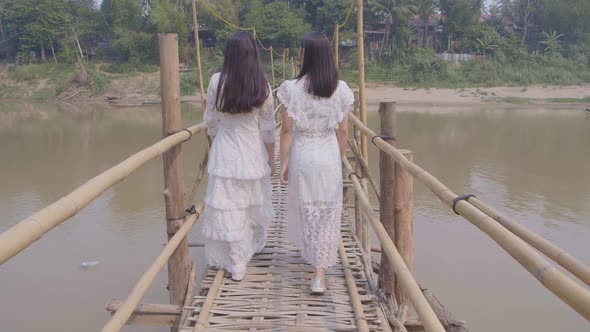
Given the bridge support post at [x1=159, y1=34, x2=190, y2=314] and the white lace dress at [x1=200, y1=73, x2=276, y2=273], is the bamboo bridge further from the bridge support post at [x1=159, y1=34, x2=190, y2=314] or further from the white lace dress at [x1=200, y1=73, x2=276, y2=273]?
the white lace dress at [x1=200, y1=73, x2=276, y2=273]

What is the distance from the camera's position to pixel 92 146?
1211cm

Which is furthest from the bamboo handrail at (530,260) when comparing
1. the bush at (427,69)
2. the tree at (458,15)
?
the tree at (458,15)

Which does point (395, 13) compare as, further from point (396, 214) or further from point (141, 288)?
point (141, 288)

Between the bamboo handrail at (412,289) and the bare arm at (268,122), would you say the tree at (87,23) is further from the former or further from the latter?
the bamboo handrail at (412,289)

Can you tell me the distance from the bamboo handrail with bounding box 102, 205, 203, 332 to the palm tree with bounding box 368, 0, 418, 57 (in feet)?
79.8

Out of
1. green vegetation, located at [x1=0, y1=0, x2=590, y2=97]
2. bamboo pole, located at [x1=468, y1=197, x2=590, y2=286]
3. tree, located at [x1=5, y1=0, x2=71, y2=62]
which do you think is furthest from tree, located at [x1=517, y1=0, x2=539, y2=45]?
bamboo pole, located at [x1=468, y1=197, x2=590, y2=286]

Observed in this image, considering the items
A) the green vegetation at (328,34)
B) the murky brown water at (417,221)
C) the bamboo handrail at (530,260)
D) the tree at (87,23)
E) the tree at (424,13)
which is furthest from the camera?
the tree at (87,23)

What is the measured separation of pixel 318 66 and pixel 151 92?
2428 centimetres

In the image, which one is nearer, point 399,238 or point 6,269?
point 399,238

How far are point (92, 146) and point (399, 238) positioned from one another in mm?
11003

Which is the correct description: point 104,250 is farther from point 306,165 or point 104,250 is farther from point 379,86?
point 379,86

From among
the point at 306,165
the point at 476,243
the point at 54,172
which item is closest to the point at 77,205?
the point at 306,165

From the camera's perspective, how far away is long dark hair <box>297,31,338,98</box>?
7.41ft

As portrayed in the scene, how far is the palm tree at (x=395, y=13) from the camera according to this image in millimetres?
25166
